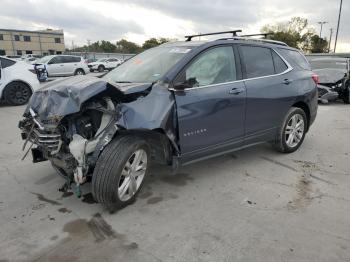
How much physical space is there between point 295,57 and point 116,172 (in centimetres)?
374

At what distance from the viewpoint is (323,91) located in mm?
11227

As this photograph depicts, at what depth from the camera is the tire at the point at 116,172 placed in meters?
3.26

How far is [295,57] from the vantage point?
5.52 metres

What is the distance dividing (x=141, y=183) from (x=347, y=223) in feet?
6.96

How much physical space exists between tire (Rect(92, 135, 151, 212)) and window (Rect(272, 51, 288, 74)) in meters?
2.58

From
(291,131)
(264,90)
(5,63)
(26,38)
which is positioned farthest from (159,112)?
(26,38)

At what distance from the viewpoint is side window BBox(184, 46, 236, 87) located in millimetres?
3922

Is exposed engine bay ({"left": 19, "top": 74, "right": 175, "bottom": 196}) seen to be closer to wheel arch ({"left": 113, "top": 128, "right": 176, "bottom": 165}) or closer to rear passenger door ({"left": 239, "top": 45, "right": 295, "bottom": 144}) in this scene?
wheel arch ({"left": 113, "top": 128, "right": 176, "bottom": 165})

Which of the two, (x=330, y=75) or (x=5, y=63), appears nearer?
(x=5, y=63)

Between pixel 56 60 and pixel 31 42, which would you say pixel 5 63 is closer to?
pixel 56 60

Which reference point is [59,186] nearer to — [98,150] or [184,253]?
[98,150]

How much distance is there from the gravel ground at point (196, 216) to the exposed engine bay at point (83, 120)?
52cm

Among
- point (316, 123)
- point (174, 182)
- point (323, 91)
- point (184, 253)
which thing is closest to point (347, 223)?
point (184, 253)

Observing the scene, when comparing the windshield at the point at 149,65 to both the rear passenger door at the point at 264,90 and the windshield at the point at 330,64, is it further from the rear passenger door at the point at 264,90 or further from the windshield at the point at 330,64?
the windshield at the point at 330,64
